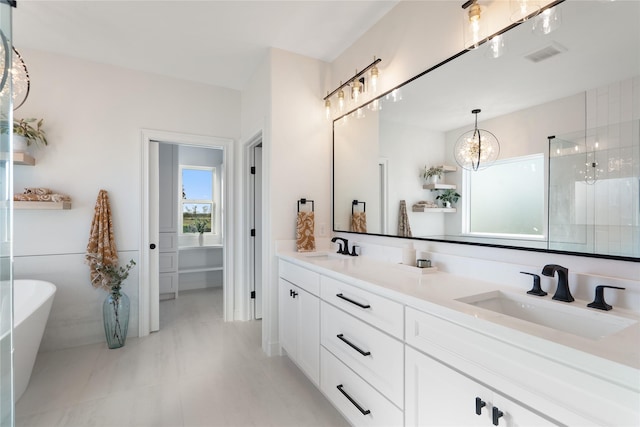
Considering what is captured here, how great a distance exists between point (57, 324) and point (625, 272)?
4.13m

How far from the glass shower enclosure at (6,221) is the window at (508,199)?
6.82 feet

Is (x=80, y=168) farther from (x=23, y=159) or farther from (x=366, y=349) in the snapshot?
(x=366, y=349)

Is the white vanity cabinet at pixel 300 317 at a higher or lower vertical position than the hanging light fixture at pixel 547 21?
lower

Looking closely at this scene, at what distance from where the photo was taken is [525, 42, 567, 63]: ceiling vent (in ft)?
4.17

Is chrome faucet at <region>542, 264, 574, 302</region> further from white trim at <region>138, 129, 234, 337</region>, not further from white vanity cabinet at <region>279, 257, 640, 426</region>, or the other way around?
white trim at <region>138, 129, 234, 337</region>

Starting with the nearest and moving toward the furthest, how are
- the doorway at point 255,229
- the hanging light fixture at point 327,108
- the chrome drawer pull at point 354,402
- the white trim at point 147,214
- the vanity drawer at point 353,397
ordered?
the vanity drawer at point 353,397
the chrome drawer pull at point 354,402
the hanging light fixture at point 327,108
the white trim at point 147,214
the doorway at point 255,229

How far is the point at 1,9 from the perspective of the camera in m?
1.12

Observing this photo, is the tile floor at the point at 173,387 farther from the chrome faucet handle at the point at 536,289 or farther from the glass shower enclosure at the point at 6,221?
the chrome faucet handle at the point at 536,289

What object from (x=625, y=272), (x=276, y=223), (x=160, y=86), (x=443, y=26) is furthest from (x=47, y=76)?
(x=625, y=272)

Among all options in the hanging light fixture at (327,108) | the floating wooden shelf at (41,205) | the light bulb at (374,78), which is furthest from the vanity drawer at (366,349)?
the floating wooden shelf at (41,205)

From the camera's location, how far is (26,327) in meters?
2.01

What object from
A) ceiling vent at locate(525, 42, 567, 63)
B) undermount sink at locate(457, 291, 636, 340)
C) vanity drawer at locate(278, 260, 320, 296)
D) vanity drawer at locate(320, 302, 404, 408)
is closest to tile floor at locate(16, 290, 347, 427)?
vanity drawer at locate(320, 302, 404, 408)

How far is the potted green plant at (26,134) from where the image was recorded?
2.55 metres

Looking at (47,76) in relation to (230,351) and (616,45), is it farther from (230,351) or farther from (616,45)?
(616,45)
